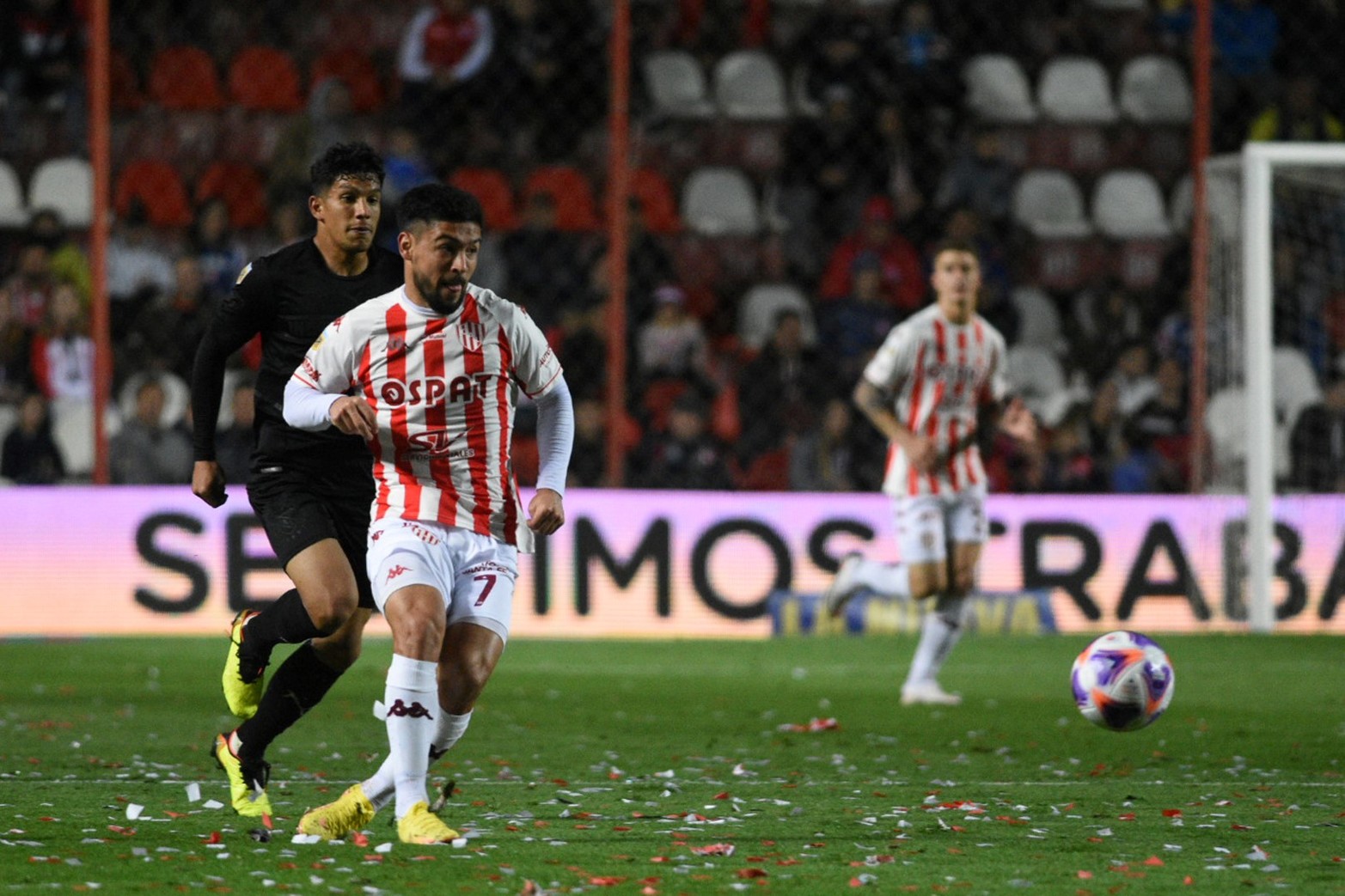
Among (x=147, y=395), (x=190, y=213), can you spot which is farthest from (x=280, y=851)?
(x=190, y=213)

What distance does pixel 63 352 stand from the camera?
12.5 m

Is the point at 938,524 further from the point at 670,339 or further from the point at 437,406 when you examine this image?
the point at 670,339

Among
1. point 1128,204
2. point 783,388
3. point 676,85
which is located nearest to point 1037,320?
point 1128,204

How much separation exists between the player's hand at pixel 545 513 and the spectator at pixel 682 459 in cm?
726

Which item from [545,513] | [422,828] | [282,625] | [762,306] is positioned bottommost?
[422,828]

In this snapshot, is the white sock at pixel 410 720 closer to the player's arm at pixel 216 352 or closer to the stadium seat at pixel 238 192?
the player's arm at pixel 216 352

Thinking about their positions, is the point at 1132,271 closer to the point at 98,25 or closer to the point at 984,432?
the point at 984,432

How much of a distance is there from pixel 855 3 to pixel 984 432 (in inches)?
285

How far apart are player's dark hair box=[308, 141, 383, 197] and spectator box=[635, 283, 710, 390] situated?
7.49 metres

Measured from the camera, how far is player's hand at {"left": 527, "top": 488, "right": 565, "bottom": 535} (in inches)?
194

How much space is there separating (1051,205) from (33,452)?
7.52m

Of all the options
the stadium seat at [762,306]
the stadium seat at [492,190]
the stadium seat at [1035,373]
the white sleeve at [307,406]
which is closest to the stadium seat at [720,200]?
the stadium seat at [762,306]

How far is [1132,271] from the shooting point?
14.9 m

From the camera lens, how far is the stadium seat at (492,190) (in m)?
14.1
